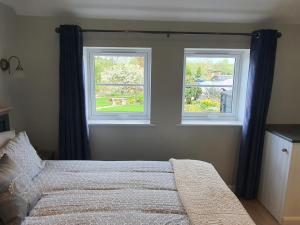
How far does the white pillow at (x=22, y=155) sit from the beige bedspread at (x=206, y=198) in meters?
1.06

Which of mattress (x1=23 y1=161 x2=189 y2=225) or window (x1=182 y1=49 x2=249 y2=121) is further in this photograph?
window (x1=182 y1=49 x2=249 y2=121)

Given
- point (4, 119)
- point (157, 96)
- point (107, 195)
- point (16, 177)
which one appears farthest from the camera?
point (157, 96)

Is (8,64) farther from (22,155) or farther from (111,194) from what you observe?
(111,194)

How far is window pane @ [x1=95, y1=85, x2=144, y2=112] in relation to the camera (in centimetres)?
287

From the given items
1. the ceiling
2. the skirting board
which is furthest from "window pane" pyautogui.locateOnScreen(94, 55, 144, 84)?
the skirting board

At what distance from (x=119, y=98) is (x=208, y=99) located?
42.9 inches

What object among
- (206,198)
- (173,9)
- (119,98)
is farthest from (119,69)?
(206,198)

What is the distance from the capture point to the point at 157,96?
105 inches

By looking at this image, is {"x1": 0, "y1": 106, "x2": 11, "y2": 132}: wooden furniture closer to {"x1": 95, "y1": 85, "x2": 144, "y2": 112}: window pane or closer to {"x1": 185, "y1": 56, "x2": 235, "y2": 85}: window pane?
{"x1": 95, "y1": 85, "x2": 144, "y2": 112}: window pane

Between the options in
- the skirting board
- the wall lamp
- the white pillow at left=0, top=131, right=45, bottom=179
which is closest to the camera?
the white pillow at left=0, top=131, right=45, bottom=179

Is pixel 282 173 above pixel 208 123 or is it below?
below

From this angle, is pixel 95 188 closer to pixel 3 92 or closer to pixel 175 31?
pixel 3 92

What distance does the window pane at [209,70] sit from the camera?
284cm

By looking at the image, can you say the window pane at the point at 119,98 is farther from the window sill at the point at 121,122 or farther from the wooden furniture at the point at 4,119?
the wooden furniture at the point at 4,119
